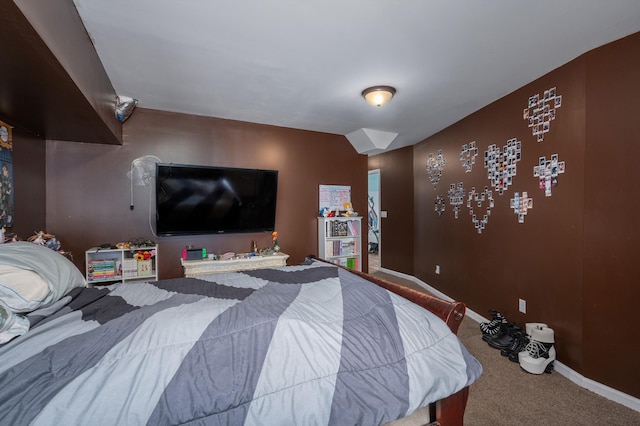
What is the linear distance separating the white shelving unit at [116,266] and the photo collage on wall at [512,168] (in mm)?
3516

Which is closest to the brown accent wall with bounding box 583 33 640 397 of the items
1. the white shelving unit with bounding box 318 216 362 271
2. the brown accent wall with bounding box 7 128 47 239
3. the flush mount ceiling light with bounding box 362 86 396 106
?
the flush mount ceiling light with bounding box 362 86 396 106

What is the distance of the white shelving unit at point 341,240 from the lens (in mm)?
3867

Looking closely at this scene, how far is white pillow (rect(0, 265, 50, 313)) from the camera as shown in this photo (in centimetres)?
115

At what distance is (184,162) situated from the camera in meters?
3.29

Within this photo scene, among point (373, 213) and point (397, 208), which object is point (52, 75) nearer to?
point (397, 208)

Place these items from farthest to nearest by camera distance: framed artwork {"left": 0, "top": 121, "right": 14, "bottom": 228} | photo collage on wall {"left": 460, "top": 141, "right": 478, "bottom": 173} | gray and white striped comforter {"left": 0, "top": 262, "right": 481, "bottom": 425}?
photo collage on wall {"left": 460, "top": 141, "right": 478, "bottom": 173}
framed artwork {"left": 0, "top": 121, "right": 14, "bottom": 228}
gray and white striped comforter {"left": 0, "top": 262, "right": 481, "bottom": 425}

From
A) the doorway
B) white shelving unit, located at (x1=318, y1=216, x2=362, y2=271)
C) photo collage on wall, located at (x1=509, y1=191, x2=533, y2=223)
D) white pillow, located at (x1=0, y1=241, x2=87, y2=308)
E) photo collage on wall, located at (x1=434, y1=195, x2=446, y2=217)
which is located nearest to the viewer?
white pillow, located at (x1=0, y1=241, x2=87, y2=308)

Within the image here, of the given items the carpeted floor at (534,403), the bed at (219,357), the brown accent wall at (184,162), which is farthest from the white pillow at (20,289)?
the carpeted floor at (534,403)

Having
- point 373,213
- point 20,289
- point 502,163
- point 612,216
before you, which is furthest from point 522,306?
point 373,213

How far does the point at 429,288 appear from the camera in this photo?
4402 mm

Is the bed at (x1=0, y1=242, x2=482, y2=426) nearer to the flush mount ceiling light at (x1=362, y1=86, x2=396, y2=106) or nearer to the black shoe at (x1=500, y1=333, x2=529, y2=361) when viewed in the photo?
the black shoe at (x1=500, y1=333, x2=529, y2=361)

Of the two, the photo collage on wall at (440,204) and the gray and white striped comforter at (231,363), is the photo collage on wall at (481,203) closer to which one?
the photo collage on wall at (440,204)

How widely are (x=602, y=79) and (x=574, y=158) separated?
0.55 metres

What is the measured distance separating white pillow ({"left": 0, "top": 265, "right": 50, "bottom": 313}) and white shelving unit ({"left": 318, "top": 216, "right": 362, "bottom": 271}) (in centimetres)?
289
